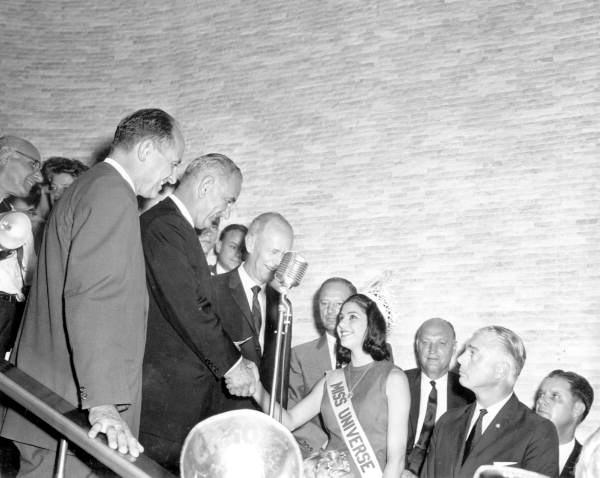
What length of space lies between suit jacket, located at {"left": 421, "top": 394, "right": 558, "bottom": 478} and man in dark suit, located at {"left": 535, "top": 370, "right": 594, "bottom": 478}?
167 centimetres

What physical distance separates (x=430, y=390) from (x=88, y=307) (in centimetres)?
382

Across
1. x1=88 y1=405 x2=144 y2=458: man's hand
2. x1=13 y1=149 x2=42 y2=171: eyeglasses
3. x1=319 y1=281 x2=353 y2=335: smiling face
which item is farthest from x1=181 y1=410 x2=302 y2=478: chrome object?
x1=319 y1=281 x2=353 y2=335: smiling face

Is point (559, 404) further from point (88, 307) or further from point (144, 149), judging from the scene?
point (88, 307)

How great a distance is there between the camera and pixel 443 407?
5.61 meters

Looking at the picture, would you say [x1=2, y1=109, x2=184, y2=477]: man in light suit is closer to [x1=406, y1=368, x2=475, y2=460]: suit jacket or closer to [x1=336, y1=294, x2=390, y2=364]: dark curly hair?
[x1=336, y1=294, x2=390, y2=364]: dark curly hair

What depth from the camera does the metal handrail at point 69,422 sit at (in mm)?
1891

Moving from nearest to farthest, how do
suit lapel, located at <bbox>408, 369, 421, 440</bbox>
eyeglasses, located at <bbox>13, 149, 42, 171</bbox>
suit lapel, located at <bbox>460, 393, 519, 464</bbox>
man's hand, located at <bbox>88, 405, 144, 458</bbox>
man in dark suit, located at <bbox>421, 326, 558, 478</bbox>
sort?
1. man's hand, located at <bbox>88, 405, 144, 458</bbox>
2. man in dark suit, located at <bbox>421, 326, 558, 478</bbox>
3. suit lapel, located at <bbox>460, 393, 519, 464</bbox>
4. eyeglasses, located at <bbox>13, 149, 42, 171</bbox>
5. suit lapel, located at <bbox>408, 369, 421, 440</bbox>

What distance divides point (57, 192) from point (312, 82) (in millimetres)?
3298

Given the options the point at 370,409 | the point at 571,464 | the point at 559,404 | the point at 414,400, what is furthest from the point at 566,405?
the point at 370,409

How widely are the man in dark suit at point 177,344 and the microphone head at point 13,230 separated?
569 mm

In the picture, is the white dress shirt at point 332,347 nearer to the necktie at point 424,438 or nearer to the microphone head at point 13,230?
the necktie at point 424,438

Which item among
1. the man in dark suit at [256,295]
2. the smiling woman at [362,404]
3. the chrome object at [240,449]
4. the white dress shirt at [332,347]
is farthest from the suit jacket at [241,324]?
the chrome object at [240,449]

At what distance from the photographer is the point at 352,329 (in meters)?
4.41

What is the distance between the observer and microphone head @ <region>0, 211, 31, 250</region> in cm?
346
